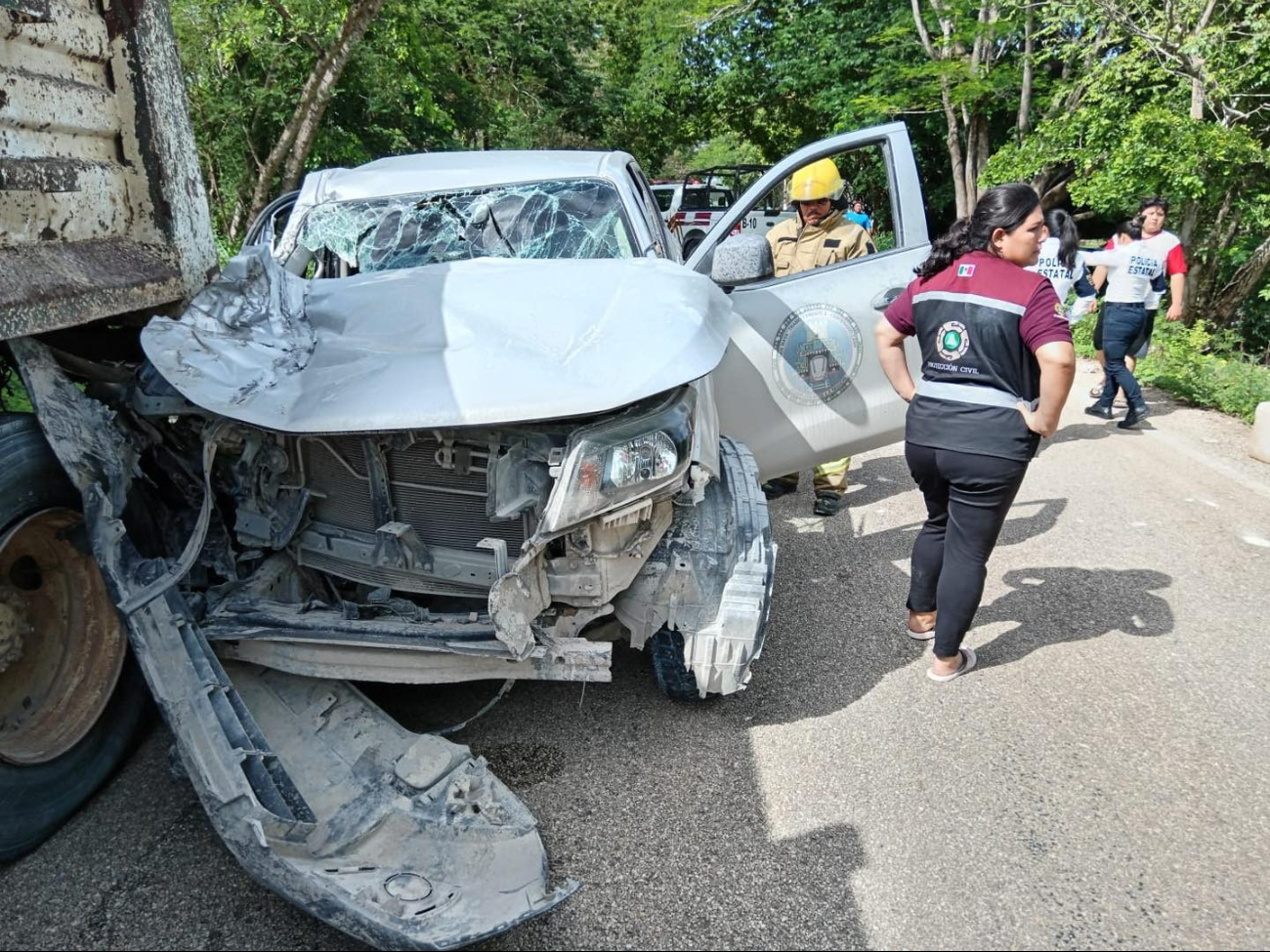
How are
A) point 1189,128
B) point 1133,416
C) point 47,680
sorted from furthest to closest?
point 1189,128 → point 1133,416 → point 47,680

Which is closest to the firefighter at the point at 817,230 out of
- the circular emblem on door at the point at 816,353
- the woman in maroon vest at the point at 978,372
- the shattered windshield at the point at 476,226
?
the circular emblem on door at the point at 816,353

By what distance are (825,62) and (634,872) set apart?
17391 mm

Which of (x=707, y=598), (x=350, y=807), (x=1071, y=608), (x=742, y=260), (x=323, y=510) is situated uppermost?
(x=742, y=260)

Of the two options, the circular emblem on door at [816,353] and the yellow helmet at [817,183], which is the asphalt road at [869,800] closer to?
the circular emblem on door at [816,353]

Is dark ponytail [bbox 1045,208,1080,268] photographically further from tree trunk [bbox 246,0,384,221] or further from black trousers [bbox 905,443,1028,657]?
tree trunk [bbox 246,0,384,221]

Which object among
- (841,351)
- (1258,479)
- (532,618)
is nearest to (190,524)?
(532,618)

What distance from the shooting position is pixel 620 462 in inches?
98.0

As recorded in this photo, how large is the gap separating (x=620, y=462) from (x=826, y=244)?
2.68m

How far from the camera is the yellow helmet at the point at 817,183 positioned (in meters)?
→ 4.46

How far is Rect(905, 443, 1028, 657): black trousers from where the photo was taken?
3029 millimetres

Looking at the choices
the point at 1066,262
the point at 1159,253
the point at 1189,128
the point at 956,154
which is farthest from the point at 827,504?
the point at 956,154

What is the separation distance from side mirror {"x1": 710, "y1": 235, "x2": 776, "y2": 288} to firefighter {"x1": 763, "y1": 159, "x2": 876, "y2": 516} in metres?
0.76

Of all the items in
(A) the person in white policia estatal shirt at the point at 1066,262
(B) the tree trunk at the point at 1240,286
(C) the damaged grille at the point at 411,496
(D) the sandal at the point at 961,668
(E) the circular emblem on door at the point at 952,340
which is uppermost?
(E) the circular emblem on door at the point at 952,340

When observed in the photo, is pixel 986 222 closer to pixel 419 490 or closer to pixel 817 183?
pixel 817 183
